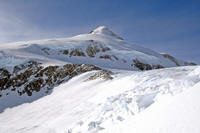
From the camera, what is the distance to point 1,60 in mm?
20812

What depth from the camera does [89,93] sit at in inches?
339

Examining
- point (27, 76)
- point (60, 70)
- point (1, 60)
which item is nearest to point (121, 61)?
point (60, 70)

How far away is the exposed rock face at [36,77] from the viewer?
573 inches

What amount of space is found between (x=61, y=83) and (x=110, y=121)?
10890mm

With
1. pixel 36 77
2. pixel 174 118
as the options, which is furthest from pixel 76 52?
pixel 174 118

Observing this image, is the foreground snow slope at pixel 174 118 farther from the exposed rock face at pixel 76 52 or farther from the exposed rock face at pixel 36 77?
the exposed rock face at pixel 76 52

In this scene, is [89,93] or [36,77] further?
[36,77]

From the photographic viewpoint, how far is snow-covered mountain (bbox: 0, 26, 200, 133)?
130 inches

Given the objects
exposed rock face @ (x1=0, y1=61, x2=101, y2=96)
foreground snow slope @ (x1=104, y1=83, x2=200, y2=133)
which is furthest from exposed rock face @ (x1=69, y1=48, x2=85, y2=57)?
foreground snow slope @ (x1=104, y1=83, x2=200, y2=133)

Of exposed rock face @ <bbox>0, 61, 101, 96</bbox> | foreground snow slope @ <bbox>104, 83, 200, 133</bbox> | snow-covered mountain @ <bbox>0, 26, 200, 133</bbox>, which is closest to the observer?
foreground snow slope @ <bbox>104, 83, 200, 133</bbox>

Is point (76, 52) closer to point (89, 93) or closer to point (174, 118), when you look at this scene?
point (89, 93)

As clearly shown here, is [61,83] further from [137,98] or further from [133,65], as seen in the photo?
[133,65]

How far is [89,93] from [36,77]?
10.2 metres

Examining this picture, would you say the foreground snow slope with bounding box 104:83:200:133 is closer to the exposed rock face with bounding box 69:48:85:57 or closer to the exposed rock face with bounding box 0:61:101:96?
the exposed rock face with bounding box 0:61:101:96
